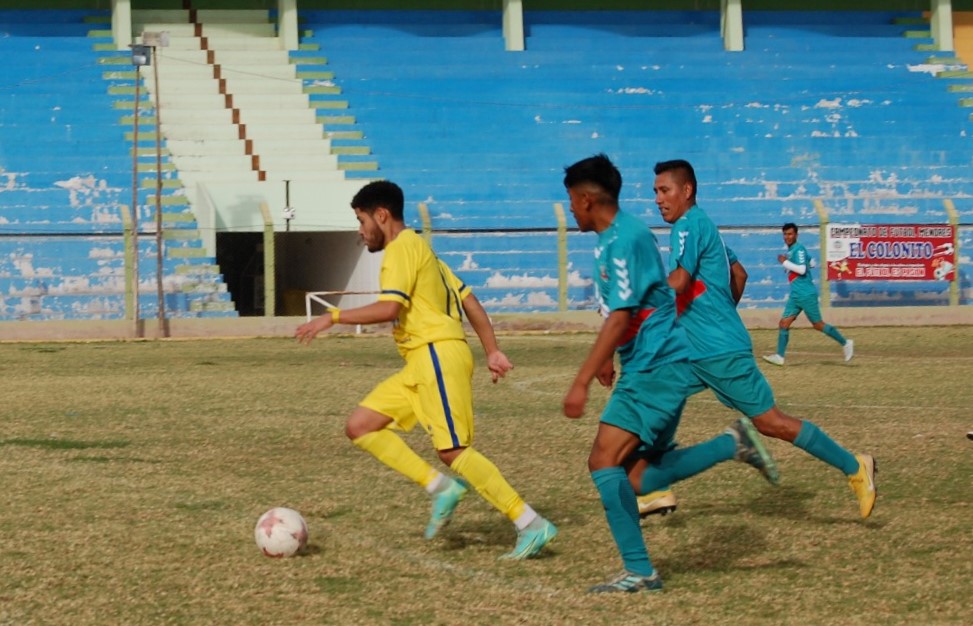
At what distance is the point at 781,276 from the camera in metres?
27.7

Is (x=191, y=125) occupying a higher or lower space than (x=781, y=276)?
higher

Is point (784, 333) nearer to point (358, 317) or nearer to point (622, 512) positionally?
point (358, 317)

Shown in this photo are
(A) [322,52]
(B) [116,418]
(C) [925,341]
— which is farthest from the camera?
(A) [322,52]

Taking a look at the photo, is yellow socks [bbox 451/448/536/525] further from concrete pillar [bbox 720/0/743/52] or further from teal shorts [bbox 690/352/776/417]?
concrete pillar [bbox 720/0/743/52]

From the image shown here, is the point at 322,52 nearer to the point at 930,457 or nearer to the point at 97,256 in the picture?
the point at 97,256

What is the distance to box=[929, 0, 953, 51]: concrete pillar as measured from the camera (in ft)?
117

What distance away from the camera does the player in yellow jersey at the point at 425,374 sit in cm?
662

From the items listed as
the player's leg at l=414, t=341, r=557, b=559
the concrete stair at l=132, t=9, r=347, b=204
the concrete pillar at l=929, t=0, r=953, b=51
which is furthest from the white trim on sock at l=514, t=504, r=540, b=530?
the concrete pillar at l=929, t=0, r=953, b=51

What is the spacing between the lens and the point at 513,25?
33.5 m

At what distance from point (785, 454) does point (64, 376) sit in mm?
9871

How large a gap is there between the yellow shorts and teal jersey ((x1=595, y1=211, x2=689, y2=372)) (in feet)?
2.91

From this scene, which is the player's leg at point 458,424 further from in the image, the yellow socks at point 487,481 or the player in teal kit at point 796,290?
the player in teal kit at point 796,290

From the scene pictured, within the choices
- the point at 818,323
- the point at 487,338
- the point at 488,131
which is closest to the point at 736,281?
the point at 487,338

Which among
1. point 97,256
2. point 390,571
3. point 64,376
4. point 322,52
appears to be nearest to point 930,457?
point 390,571
